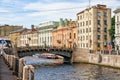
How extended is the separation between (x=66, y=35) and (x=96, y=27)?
23.2 metres

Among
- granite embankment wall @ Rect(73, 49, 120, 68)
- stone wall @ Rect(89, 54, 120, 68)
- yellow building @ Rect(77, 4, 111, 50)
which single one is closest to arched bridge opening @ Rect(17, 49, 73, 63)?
granite embankment wall @ Rect(73, 49, 120, 68)

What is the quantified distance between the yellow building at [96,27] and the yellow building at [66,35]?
760 cm

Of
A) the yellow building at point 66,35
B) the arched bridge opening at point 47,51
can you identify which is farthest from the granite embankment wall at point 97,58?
the yellow building at point 66,35

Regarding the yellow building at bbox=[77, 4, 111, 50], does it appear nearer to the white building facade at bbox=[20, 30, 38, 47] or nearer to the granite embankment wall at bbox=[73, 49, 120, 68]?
the granite embankment wall at bbox=[73, 49, 120, 68]

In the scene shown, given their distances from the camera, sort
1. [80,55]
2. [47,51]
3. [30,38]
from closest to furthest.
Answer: [80,55], [47,51], [30,38]

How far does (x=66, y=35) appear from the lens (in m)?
117

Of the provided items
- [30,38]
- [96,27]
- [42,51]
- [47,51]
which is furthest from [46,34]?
[47,51]

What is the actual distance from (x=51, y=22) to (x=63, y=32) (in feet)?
76.3

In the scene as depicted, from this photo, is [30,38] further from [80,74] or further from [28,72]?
[28,72]

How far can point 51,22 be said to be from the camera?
142000 millimetres

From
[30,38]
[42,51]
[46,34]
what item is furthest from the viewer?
[30,38]

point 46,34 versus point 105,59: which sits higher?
point 46,34

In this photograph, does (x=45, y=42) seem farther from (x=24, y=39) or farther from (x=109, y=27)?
(x=109, y=27)

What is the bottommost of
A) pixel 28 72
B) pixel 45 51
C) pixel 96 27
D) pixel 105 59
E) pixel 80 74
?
pixel 80 74
